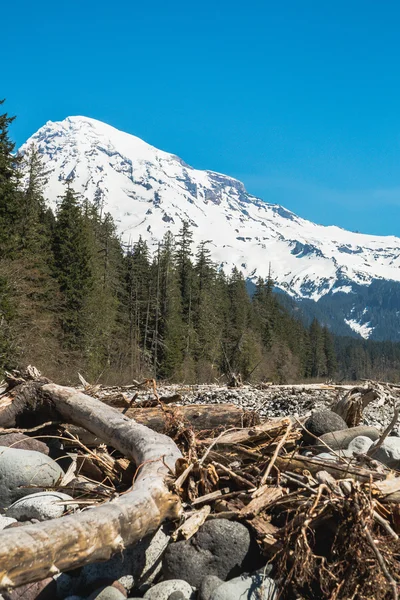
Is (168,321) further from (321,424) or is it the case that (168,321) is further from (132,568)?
(132,568)

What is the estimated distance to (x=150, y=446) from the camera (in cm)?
487

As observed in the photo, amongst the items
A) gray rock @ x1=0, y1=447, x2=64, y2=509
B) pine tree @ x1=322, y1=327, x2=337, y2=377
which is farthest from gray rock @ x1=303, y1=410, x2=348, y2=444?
pine tree @ x1=322, y1=327, x2=337, y2=377

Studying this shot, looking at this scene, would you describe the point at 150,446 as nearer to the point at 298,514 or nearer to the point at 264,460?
the point at 264,460

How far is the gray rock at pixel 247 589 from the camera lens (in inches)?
147

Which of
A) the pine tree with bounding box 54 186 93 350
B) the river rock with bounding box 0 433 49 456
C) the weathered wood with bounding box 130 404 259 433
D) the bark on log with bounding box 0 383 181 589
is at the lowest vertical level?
the river rock with bounding box 0 433 49 456

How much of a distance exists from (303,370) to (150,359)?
6115 centimetres

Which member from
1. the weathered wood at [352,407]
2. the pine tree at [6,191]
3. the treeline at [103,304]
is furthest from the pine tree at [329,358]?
the weathered wood at [352,407]

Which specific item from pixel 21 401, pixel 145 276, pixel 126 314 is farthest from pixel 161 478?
pixel 145 276

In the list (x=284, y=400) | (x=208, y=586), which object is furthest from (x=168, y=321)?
(x=208, y=586)

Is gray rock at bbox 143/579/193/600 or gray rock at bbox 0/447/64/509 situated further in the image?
gray rock at bbox 0/447/64/509

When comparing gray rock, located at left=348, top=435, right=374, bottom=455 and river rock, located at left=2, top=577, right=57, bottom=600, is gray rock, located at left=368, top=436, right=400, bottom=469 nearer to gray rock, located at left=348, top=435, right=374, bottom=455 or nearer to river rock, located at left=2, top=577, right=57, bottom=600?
gray rock, located at left=348, top=435, right=374, bottom=455

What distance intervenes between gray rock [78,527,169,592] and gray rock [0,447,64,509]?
137 cm

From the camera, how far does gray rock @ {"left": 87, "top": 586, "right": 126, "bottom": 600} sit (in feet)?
12.8

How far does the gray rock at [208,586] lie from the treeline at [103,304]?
691 inches
